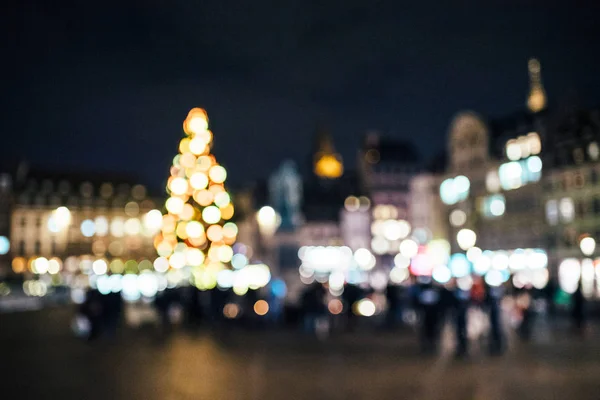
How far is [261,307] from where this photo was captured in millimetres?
24109

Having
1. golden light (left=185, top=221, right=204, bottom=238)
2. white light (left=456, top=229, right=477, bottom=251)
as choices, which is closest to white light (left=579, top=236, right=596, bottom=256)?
white light (left=456, top=229, right=477, bottom=251)

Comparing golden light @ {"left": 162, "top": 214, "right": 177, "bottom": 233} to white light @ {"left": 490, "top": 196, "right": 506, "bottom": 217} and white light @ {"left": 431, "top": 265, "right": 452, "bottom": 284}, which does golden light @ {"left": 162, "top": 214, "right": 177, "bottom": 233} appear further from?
white light @ {"left": 490, "top": 196, "right": 506, "bottom": 217}

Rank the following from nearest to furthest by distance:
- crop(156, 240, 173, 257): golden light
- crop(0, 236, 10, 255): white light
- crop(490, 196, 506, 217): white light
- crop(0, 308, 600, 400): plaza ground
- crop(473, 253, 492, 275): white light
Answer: crop(0, 308, 600, 400): plaza ground → crop(156, 240, 173, 257): golden light → crop(490, 196, 506, 217): white light → crop(473, 253, 492, 275): white light → crop(0, 236, 10, 255): white light

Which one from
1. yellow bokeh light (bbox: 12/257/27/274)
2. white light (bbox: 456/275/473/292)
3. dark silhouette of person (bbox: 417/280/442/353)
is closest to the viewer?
dark silhouette of person (bbox: 417/280/442/353)

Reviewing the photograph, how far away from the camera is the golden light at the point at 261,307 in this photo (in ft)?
78.6

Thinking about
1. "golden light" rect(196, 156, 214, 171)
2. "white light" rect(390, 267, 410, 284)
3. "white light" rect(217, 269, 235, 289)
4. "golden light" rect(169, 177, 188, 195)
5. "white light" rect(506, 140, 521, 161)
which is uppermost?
"white light" rect(506, 140, 521, 161)

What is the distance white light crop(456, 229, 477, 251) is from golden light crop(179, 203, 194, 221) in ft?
105

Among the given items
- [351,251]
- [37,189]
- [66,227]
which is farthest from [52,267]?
[351,251]

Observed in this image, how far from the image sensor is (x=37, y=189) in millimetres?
102875

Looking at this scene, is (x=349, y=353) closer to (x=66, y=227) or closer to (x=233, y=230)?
(x=233, y=230)

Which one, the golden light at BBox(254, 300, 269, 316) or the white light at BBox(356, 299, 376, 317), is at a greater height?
the golden light at BBox(254, 300, 269, 316)

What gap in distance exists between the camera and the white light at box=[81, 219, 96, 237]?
10225 centimetres

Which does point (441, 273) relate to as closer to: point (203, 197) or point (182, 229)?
point (203, 197)

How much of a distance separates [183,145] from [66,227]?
6097 cm
